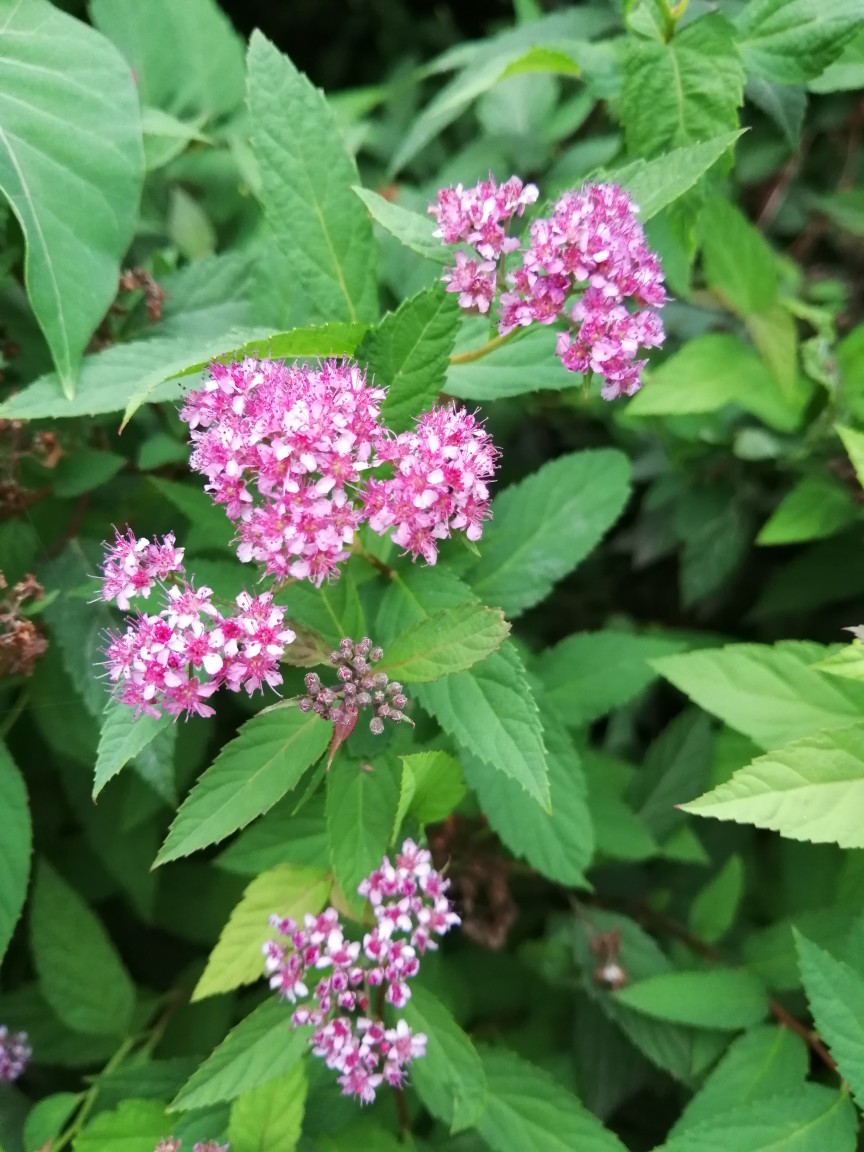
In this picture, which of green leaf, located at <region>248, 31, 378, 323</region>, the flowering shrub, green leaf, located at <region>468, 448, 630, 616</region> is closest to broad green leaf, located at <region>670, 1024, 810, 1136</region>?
the flowering shrub

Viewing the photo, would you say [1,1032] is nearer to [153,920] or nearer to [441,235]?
[153,920]

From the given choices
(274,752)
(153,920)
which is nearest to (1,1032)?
(153,920)

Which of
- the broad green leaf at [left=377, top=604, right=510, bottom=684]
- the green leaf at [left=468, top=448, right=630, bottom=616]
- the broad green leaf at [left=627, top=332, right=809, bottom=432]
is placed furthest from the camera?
the broad green leaf at [left=627, top=332, right=809, bottom=432]

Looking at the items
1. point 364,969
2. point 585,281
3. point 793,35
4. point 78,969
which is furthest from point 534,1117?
point 793,35

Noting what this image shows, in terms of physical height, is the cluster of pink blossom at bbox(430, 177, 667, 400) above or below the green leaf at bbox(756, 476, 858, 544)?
above

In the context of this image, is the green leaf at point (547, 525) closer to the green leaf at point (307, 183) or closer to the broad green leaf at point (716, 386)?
the broad green leaf at point (716, 386)

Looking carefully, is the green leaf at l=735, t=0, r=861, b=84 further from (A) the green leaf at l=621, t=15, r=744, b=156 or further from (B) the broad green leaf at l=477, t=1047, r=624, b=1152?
(B) the broad green leaf at l=477, t=1047, r=624, b=1152
